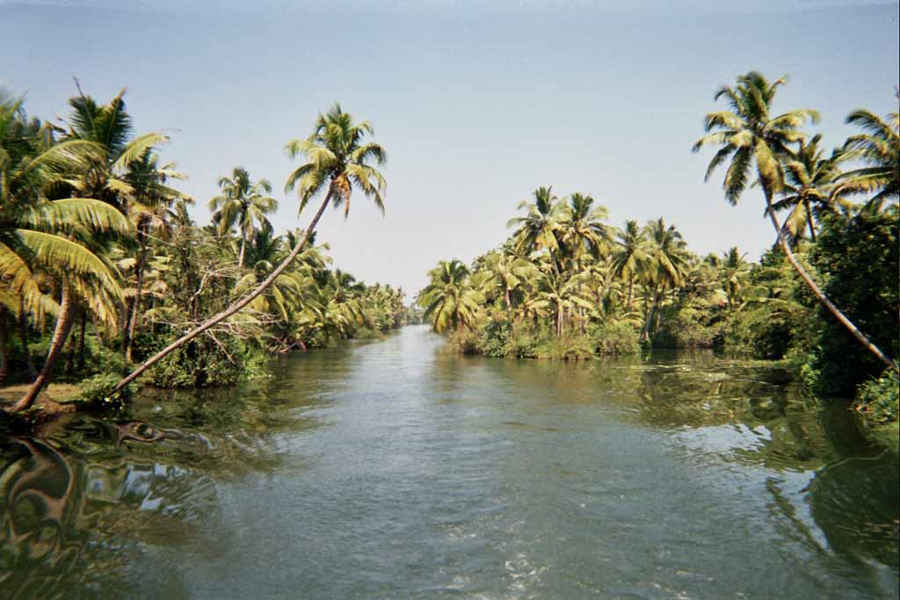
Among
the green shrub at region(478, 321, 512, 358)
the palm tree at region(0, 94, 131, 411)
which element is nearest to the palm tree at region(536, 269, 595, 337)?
the green shrub at region(478, 321, 512, 358)

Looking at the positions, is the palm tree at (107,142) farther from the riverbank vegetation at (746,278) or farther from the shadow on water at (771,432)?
the riverbank vegetation at (746,278)

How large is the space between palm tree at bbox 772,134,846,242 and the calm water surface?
10393mm

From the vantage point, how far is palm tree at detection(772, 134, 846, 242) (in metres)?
22.4

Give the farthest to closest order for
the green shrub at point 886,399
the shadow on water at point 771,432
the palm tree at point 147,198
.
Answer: the palm tree at point 147,198 → the green shrub at point 886,399 → the shadow on water at point 771,432

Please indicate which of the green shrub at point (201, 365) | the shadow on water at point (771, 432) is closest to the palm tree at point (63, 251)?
the green shrub at point (201, 365)

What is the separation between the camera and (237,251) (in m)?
41.0

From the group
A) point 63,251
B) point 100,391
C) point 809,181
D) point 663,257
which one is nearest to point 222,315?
point 100,391

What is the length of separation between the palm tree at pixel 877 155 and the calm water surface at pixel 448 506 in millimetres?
8030

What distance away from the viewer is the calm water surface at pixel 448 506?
7.25m

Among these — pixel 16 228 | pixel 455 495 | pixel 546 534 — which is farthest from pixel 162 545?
pixel 16 228

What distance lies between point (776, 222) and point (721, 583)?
18.8 metres

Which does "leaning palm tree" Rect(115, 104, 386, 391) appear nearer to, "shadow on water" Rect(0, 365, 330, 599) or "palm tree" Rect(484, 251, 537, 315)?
"shadow on water" Rect(0, 365, 330, 599)

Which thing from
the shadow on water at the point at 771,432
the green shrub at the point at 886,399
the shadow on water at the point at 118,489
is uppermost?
the green shrub at the point at 886,399

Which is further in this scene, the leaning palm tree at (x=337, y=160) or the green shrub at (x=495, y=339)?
the green shrub at (x=495, y=339)
